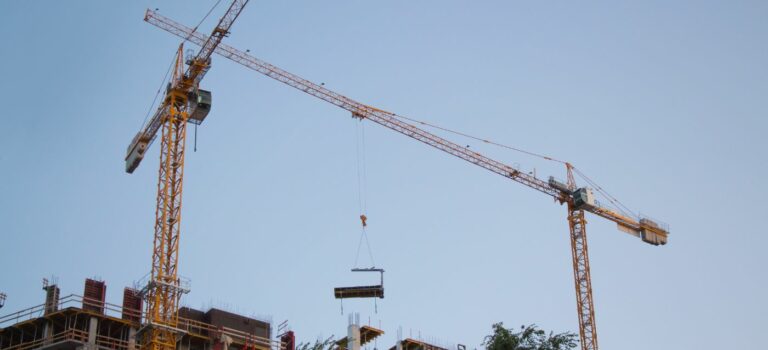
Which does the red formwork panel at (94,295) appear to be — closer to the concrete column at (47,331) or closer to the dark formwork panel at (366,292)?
the concrete column at (47,331)

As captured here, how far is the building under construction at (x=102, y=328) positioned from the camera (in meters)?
88.8

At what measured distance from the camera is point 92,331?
3511 inches

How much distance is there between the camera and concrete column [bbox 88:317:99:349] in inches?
3487

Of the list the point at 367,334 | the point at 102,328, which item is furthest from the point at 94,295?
the point at 367,334

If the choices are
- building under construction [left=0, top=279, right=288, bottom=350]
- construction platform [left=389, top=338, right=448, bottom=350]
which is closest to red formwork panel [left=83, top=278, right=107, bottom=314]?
building under construction [left=0, top=279, right=288, bottom=350]

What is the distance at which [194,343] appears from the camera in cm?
9744

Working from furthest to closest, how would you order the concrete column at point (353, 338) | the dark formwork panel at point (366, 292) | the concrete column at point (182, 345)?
the dark formwork panel at point (366, 292) → the concrete column at point (182, 345) → the concrete column at point (353, 338)

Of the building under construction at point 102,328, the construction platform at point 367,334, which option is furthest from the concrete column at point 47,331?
the construction platform at point 367,334

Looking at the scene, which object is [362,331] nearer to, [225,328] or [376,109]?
[225,328]

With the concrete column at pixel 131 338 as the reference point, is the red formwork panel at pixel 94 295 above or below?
above

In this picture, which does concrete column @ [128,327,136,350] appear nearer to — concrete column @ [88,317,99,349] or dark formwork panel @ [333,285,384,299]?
concrete column @ [88,317,99,349]

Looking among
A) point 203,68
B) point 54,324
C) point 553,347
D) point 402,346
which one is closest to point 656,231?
point 553,347

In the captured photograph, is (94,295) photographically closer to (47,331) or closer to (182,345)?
(47,331)

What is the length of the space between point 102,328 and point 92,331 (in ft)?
6.22
